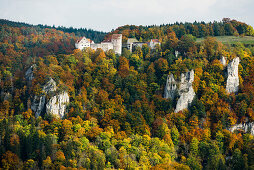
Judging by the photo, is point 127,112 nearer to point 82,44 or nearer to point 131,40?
point 82,44

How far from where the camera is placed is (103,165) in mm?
49594

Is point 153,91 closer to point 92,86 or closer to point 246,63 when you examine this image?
point 92,86

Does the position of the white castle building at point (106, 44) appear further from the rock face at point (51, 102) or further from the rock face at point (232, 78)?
the rock face at point (232, 78)

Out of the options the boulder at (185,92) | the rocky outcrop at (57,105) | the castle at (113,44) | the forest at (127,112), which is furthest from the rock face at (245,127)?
the rocky outcrop at (57,105)

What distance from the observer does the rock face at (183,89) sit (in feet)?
221

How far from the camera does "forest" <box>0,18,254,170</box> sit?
5297 cm

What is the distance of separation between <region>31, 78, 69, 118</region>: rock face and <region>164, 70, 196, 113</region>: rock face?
73.4ft

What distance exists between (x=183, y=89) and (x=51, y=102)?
92.9 feet

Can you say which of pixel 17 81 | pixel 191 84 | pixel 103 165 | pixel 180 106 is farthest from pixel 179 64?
pixel 17 81

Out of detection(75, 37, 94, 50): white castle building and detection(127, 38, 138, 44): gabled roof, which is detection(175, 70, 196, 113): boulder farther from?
detection(75, 37, 94, 50): white castle building

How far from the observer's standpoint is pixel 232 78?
70062 millimetres

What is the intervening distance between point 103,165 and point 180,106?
24644 millimetres

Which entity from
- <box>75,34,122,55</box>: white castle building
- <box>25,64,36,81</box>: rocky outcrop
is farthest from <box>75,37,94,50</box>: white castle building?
<box>25,64,36,81</box>: rocky outcrop

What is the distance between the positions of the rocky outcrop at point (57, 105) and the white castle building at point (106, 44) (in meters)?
20.1
